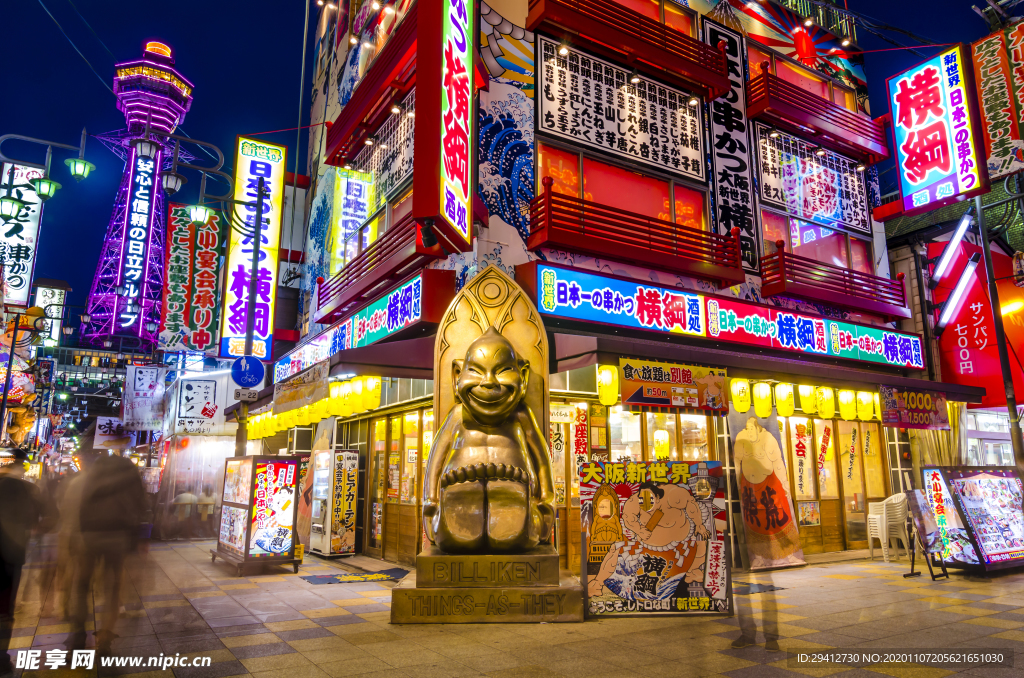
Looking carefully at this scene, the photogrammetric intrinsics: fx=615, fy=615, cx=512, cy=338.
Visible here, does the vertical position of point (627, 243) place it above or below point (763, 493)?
above

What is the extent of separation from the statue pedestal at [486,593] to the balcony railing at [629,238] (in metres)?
5.57

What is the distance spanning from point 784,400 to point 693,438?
6.09 ft

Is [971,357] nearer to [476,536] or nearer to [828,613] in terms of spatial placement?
[828,613]

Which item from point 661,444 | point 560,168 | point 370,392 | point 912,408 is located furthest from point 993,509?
point 370,392

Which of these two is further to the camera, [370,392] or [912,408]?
[912,408]

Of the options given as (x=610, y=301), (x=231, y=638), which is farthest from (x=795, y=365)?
(x=231, y=638)

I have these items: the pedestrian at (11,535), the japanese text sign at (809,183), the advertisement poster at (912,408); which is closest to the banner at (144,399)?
the pedestrian at (11,535)

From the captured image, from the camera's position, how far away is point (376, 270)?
12.2 meters

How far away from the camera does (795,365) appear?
11227 millimetres

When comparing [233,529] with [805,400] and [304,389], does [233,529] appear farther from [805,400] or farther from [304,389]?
[805,400]

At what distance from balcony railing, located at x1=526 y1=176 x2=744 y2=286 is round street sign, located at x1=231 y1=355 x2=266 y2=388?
253 inches

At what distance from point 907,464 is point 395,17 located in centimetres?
1595

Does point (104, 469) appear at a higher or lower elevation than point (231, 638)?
higher

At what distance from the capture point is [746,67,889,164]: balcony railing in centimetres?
1411
